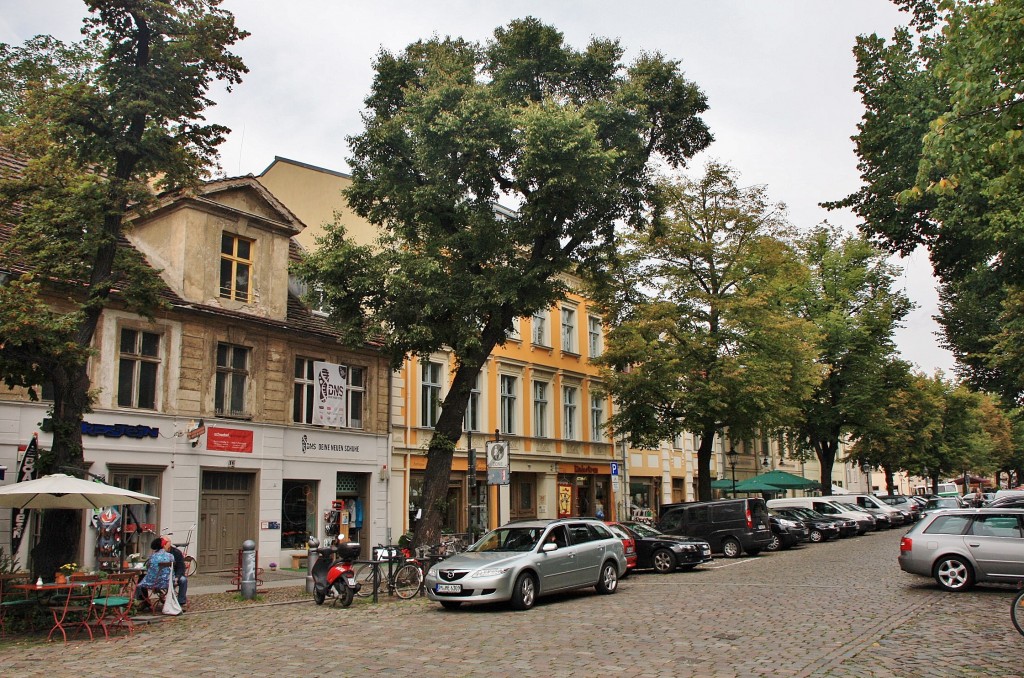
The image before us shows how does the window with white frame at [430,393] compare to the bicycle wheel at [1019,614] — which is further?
the window with white frame at [430,393]

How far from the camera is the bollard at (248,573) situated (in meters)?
17.0

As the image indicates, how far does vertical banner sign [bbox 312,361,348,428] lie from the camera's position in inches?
990

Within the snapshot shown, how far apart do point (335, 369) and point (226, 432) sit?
4.23 meters

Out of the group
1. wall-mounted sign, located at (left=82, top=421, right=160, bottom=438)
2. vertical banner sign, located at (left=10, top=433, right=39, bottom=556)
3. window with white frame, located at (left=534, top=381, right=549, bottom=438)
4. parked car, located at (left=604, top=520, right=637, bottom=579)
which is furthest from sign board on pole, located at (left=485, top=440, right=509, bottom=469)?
window with white frame, located at (left=534, top=381, right=549, bottom=438)

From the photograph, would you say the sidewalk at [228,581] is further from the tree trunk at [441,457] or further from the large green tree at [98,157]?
the large green tree at [98,157]

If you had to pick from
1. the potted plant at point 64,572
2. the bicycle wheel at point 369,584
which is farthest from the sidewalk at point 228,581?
the potted plant at point 64,572

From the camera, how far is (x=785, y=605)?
47.0 ft

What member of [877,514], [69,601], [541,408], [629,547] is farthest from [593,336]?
[69,601]

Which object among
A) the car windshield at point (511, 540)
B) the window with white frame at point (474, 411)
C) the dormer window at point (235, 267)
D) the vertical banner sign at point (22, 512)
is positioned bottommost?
the car windshield at point (511, 540)

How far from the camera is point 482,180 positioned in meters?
21.1

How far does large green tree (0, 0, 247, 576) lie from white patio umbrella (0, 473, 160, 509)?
700mm

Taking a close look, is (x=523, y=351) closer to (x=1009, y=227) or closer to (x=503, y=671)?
(x=1009, y=227)

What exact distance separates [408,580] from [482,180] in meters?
9.53

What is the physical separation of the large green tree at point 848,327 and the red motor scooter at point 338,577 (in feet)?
94.9
